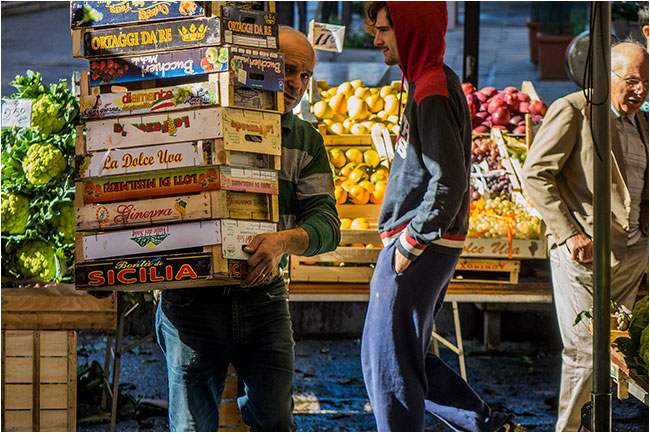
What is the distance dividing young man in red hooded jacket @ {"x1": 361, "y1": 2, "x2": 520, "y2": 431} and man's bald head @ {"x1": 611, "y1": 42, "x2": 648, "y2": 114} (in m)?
0.88

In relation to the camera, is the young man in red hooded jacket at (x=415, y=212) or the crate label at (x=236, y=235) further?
the young man in red hooded jacket at (x=415, y=212)

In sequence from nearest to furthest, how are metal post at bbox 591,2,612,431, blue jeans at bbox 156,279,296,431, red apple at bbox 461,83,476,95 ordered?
metal post at bbox 591,2,612,431
blue jeans at bbox 156,279,296,431
red apple at bbox 461,83,476,95

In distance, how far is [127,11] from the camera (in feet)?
8.02

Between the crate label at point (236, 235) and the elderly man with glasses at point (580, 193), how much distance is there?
71.0 inches

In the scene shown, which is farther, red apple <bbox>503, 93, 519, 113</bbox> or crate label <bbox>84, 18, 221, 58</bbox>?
red apple <bbox>503, 93, 519, 113</bbox>

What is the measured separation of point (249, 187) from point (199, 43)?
1.46 ft

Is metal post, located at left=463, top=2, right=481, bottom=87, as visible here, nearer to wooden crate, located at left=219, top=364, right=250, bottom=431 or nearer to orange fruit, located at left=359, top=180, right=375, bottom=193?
orange fruit, located at left=359, top=180, right=375, bottom=193

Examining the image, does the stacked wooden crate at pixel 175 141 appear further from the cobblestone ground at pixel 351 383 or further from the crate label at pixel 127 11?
the cobblestone ground at pixel 351 383

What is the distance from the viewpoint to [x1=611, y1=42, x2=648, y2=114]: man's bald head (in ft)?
11.9

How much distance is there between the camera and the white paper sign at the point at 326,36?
4.79m

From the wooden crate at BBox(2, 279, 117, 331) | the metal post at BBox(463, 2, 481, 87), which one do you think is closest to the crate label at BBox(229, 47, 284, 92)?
the wooden crate at BBox(2, 279, 117, 331)

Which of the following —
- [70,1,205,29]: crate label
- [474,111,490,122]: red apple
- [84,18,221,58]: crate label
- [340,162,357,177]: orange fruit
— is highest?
[474,111,490,122]: red apple

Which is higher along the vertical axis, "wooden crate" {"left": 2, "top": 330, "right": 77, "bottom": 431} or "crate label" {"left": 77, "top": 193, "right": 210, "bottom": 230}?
"crate label" {"left": 77, "top": 193, "right": 210, "bottom": 230}

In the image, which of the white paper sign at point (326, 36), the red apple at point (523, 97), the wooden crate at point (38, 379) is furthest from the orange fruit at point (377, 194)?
the wooden crate at point (38, 379)
